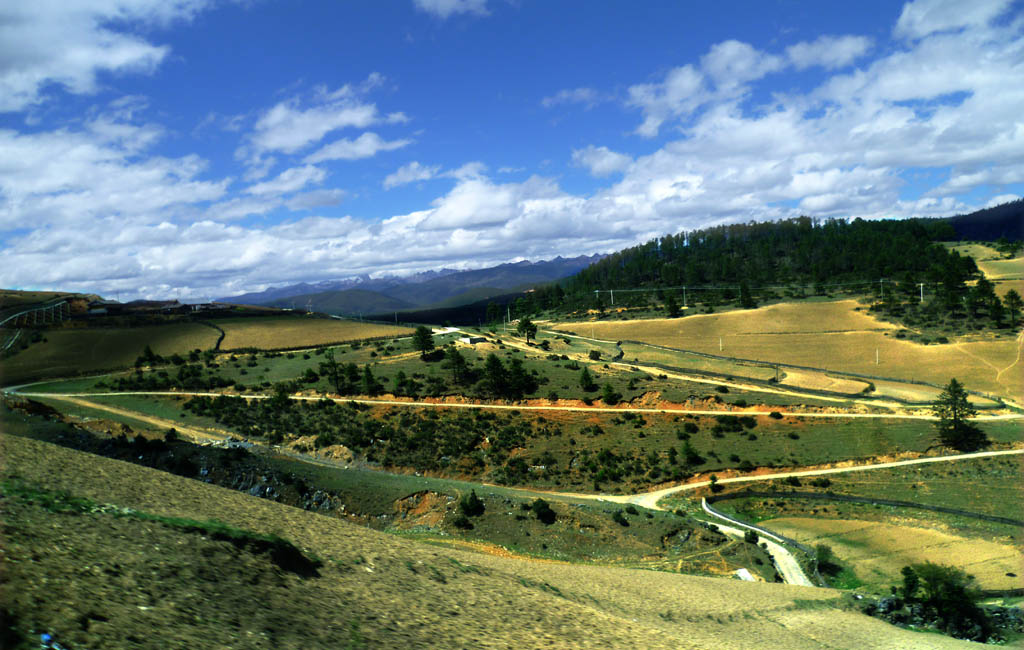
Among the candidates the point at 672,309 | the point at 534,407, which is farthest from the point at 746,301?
the point at 534,407

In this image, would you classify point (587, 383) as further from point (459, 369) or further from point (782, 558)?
point (782, 558)

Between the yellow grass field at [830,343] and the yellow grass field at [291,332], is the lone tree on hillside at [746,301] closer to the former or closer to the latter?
the yellow grass field at [830,343]

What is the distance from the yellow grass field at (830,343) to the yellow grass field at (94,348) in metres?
81.8

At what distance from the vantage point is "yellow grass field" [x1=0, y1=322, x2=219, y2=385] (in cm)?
7350

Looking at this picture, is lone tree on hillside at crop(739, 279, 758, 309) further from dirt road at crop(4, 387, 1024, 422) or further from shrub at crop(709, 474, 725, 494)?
shrub at crop(709, 474, 725, 494)

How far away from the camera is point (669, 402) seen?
61781mm

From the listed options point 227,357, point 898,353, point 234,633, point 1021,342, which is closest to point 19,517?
point 234,633

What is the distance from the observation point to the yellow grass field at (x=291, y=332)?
97875 millimetres

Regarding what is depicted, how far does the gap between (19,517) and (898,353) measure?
98.6 metres

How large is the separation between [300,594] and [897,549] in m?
40.2

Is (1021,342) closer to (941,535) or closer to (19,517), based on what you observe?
(941,535)

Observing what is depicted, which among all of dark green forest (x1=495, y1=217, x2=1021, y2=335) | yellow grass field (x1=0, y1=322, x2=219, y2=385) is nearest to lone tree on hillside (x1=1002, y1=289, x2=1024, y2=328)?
dark green forest (x1=495, y1=217, x2=1021, y2=335)

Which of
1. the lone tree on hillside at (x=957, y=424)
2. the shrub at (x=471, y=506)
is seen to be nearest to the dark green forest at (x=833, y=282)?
the lone tree on hillside at (x=957, y=424)

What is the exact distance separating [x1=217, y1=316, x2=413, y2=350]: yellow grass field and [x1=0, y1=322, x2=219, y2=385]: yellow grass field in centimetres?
461
